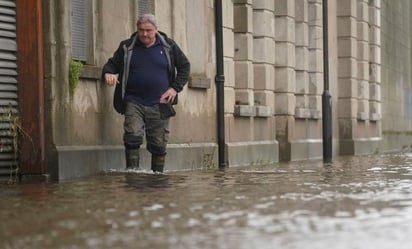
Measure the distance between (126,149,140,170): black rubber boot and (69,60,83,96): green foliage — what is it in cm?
91

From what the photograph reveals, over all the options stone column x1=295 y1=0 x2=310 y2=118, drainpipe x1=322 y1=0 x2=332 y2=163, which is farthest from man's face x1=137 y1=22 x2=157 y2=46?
stone column x1=295 y1=0 x2=310 y2=118

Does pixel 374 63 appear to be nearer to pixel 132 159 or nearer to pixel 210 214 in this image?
pixel 132 159

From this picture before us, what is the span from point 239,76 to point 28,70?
6680 millimetres

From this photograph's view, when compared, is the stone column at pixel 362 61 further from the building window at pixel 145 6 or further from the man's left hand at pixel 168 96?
the man's left hand at pixel 168 96

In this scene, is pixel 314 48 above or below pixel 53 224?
above

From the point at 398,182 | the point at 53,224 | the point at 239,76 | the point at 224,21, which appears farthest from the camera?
the point at 239,76

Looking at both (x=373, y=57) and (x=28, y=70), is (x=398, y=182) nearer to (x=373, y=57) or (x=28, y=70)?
(x=28, y=70)

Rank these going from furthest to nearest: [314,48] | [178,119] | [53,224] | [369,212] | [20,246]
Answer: [314,48] → [178,119] → [369,212] → [53,224] → [20,246]

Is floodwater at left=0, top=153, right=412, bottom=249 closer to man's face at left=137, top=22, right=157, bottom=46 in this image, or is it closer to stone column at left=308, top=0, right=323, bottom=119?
man's face at left=137, top=22, right=157, bottom=46

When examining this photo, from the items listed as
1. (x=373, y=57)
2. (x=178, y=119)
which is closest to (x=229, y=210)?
(x=178, y=119)

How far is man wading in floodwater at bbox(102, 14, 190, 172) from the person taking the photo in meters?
11.5

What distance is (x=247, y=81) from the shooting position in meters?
17.0

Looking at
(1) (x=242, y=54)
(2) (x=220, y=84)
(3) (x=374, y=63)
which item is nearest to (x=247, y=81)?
(1) (x=242, y=54)

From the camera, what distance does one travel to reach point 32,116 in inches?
424
